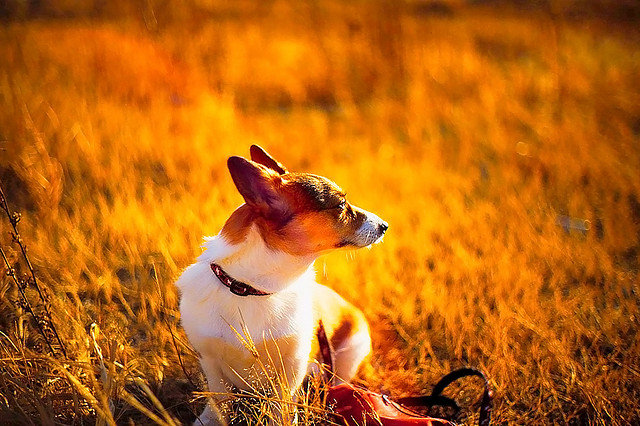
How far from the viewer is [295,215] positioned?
7.59ft

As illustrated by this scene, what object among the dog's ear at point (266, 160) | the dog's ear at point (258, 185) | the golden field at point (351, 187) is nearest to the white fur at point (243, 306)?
the dog's ear at point (258, 185)

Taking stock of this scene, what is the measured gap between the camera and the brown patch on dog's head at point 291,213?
2225 mm

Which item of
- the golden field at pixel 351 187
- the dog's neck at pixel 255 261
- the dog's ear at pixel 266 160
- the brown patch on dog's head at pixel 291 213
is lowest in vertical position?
the golden field at pixel 351 187

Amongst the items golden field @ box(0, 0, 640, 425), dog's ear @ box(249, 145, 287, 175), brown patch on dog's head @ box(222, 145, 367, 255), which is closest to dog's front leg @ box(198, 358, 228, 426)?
golden field @ box(0, 0, 640, 425)

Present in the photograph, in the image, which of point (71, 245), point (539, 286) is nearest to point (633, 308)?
point (539, 286)

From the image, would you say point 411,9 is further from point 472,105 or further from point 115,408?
point 115,408

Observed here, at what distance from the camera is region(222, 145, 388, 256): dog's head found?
222cm

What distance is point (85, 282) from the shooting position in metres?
3.60

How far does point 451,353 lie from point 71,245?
8.82 feet

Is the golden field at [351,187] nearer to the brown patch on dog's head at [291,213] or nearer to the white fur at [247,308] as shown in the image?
the white fur at [247,308]

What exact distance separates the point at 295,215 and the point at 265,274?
0.92 ft

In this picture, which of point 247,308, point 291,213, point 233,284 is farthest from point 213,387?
point 291,213

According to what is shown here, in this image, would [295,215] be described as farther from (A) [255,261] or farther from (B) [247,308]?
(B) [247,308]

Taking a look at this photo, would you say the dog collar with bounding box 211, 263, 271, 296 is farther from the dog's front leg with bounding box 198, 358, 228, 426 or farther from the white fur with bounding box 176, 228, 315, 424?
the dog's front leg with bounding box 198, 358, 228, 426
